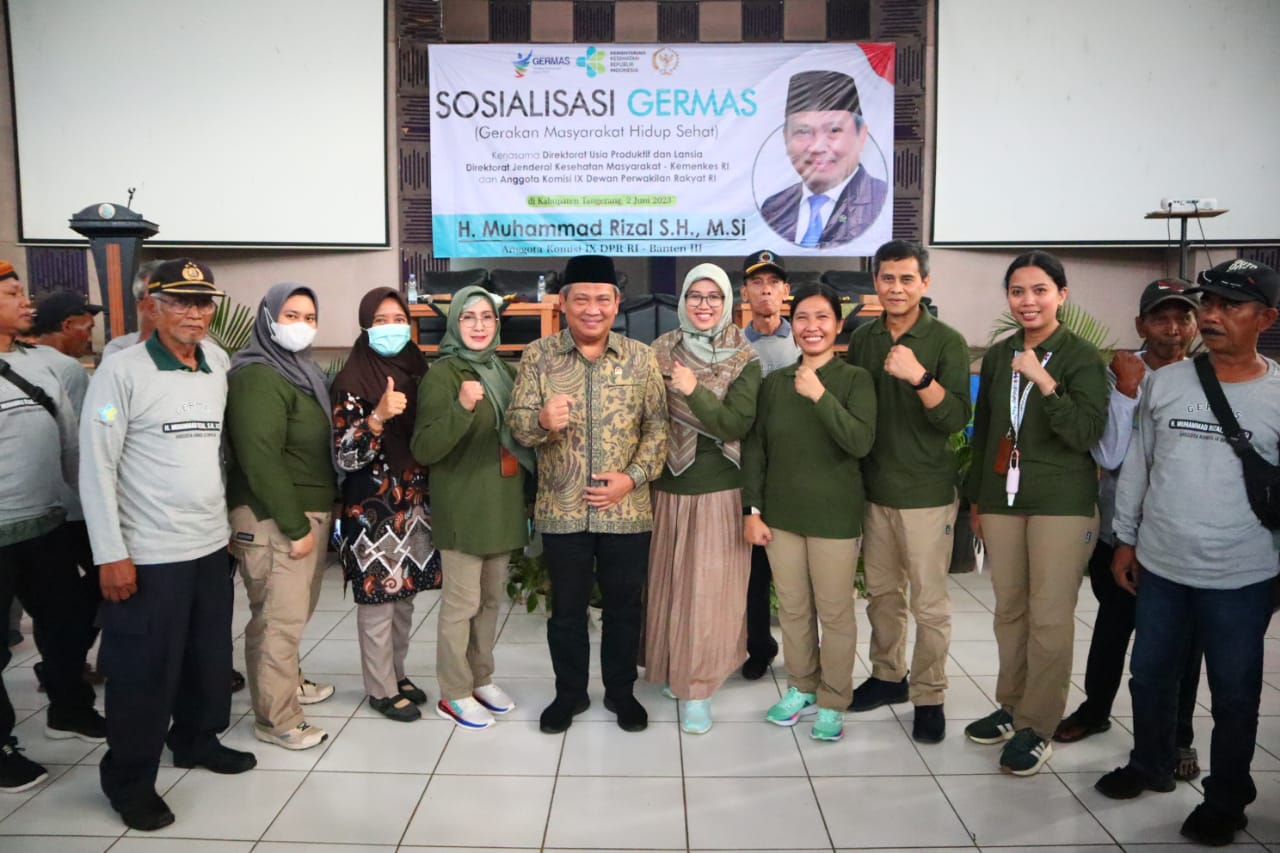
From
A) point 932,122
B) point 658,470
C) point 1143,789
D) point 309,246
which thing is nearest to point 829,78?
point 932,122

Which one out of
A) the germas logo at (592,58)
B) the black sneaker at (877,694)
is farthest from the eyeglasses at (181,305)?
the germas logo at (592,58)

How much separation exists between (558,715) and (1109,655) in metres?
1.77

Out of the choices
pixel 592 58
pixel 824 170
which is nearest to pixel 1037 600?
pixel 824 170

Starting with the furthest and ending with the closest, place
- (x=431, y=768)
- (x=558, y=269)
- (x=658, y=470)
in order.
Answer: (x=558, y=269), (x=658, y=470), (x=431, y=768)

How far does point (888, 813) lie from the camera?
7.68 ft

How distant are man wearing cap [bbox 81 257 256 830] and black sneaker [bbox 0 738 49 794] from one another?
0.32 meters

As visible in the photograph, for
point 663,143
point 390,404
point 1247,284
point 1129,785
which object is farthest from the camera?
point 663,143

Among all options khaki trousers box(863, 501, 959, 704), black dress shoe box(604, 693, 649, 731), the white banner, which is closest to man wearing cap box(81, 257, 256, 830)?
black dress shoe box(604, 693, 649, 731)

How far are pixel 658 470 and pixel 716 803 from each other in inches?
39.0

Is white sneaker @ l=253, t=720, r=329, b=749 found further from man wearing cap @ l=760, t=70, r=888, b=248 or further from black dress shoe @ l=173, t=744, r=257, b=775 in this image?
man wearing cap @ l=760, t=70, r=888, b=248

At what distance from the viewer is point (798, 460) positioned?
271 centimetres

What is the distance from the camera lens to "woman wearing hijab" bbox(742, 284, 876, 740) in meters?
2.63

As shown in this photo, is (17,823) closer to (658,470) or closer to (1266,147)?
(658,470)

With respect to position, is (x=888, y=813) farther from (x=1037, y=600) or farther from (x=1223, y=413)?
(x=1223, y=413)
